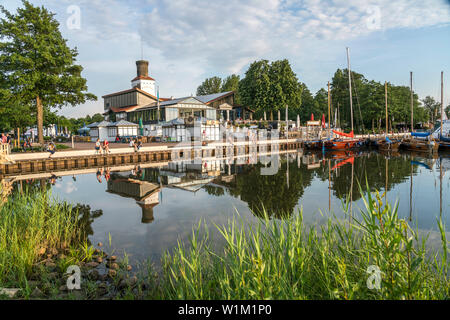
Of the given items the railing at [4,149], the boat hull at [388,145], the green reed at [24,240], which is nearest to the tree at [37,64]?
the railing at [4,149]

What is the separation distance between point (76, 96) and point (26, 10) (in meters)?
9.60

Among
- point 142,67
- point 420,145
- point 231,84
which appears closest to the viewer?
point 420,145

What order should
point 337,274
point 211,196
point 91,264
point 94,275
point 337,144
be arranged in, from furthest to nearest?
point 337,144, point 211,196, point 91,264, point 94,275, point 337,274

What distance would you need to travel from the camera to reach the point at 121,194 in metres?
16.5

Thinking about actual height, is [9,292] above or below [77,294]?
above

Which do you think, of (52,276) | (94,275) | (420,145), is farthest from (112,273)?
(420,145)

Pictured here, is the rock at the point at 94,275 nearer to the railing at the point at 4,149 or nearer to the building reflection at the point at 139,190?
the building reflection at the point at 139,190

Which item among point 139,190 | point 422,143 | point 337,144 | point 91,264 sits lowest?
point 91,264

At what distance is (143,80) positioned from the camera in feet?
224

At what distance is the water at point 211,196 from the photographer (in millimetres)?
10242

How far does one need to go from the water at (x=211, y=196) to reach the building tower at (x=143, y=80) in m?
47.5

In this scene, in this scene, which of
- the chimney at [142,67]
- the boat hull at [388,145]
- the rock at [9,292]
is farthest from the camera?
the chimney at [142,67]

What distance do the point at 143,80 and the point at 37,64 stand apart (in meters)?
39.5

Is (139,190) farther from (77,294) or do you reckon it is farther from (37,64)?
(37,64)
